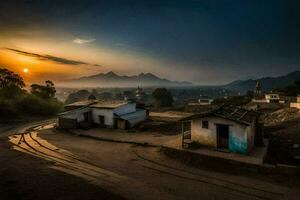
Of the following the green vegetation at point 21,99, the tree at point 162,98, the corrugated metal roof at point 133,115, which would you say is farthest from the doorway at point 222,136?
the tree at point 162,98

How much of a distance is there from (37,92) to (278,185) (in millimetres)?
75146

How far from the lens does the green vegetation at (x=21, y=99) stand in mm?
57984

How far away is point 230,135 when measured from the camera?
22.4 metres

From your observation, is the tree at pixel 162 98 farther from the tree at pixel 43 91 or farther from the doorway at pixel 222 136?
the doorway at pixel 222 136

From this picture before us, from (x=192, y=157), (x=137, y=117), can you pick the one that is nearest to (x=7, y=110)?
(x=137, y=117)

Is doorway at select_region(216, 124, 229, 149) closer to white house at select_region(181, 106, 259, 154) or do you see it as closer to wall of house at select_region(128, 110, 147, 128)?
white house at select_region(181, 106, 259, 154)

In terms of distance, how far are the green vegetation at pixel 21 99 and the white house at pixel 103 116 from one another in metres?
23.2

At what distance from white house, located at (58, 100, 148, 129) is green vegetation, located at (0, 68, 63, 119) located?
23238 millimetres

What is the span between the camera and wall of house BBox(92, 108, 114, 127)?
1538 inches

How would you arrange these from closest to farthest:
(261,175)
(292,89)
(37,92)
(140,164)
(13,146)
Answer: (261,175) < (140,164) < (13,146) < (37,92) < (292,89)

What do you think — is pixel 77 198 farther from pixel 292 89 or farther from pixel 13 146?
pixel 292 89

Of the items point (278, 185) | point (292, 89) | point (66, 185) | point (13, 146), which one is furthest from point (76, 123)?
point (292, 89)

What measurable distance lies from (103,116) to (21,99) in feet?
115

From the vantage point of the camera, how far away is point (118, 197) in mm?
14180
